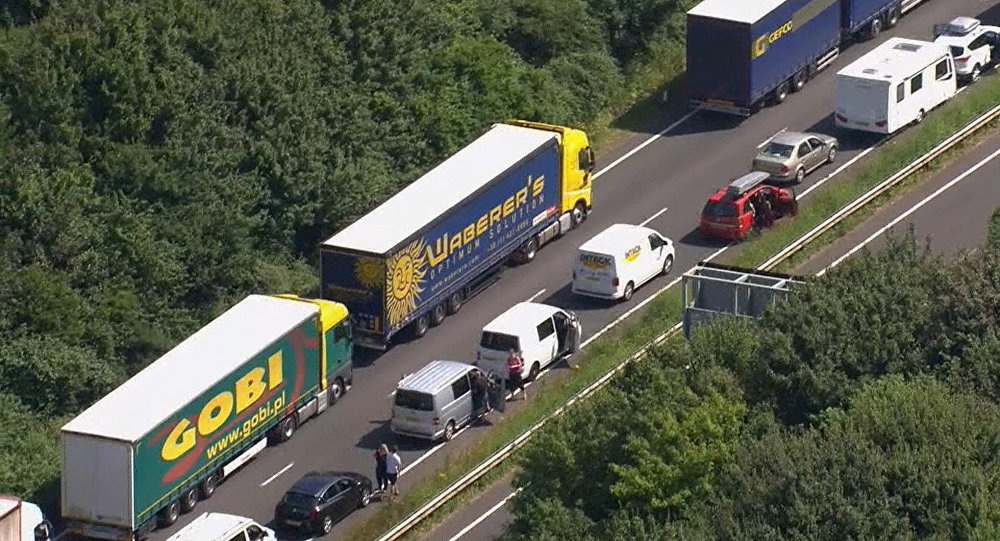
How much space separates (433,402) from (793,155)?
1745 centimetres

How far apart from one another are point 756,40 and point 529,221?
11056 mm

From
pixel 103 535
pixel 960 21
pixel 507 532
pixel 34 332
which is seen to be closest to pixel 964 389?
pixel 507 532

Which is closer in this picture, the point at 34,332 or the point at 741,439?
the point at 741,439

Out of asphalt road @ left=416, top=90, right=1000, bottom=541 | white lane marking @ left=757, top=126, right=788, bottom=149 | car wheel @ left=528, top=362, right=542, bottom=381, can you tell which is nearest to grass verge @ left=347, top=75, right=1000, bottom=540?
car wheel @ left=528, top=362, right=542, bottom=381

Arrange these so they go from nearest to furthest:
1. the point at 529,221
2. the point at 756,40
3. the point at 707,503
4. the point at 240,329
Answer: the point at 707,503, the point at 240,329, the point at 529,221, the point at 756,40

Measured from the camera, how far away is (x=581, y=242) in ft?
244

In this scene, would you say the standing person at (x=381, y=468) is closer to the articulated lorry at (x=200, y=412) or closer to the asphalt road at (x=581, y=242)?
the asphalt road at (x=581, y=242)

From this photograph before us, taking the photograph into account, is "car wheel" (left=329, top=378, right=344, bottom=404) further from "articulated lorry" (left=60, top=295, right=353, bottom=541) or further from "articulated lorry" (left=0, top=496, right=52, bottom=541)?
"articulated lorry" (left=0, top=496, right=52, bottom=541)

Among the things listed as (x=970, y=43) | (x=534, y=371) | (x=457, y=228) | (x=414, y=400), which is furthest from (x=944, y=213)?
(x=414, y=400)

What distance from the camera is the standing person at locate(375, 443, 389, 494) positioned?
2419 inches

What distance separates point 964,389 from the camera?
55000mm

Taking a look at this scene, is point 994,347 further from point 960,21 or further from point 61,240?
point 960,21

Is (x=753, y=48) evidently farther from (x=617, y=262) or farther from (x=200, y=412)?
(x=200, y=412)

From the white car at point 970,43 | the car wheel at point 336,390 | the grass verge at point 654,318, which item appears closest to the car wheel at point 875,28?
the white car at point 970,43
